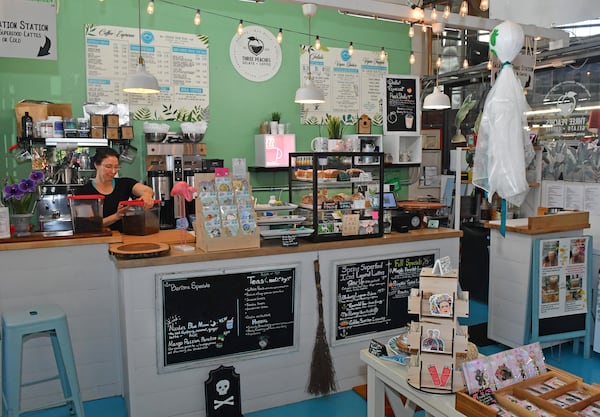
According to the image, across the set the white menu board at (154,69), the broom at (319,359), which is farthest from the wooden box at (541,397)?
the white menu board at (154,69)

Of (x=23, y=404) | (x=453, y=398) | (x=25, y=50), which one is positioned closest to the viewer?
(x=453, y=398)

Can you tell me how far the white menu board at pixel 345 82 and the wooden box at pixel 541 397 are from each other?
17.3 feet

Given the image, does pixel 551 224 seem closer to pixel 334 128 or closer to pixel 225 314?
pixel 225 314

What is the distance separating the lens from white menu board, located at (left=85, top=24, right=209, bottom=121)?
19.0ft

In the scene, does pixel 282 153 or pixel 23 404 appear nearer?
pixel 23 404

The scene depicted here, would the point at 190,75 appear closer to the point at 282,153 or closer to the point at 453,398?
the point at 282,153

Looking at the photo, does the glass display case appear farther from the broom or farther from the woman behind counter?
the woman behind counter

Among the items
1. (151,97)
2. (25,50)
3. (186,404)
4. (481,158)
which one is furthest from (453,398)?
(151,97)

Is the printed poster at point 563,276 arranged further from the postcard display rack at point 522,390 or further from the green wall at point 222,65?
the green wall at point 222,65

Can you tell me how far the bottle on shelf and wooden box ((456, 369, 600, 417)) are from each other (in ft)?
15.8

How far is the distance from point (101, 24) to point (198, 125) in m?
1.54

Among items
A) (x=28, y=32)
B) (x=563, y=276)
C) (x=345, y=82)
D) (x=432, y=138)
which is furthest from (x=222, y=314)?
(x=432, y=138)

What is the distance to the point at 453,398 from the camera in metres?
2.08

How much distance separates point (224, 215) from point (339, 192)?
86cm
